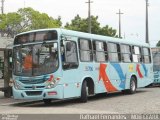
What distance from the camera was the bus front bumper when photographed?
1656 cm

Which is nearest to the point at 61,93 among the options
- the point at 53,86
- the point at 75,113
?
the point at 53,86

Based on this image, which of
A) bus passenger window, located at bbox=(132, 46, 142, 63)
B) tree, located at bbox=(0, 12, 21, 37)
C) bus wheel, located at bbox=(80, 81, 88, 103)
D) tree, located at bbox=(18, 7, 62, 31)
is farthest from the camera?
tree, located at bbox=(0, 12, 21, 37)

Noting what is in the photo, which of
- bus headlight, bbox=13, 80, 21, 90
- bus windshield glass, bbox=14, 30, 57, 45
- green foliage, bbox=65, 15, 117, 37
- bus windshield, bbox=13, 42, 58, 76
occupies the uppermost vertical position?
green foliage, bbox=65, 15, 117, 37

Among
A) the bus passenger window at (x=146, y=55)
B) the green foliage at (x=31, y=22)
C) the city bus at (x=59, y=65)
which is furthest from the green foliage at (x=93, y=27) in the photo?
the city bus at (x=59, y=65)

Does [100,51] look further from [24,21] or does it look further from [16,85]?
[24,21]

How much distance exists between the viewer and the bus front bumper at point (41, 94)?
16.6m

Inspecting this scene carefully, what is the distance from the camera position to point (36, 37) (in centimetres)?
1738

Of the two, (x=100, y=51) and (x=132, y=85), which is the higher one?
(x=100, y=51)

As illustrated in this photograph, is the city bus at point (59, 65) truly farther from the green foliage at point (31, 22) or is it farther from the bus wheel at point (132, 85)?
the green foliage at point (31, 22)

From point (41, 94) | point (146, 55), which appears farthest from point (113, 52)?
point (41, 94)

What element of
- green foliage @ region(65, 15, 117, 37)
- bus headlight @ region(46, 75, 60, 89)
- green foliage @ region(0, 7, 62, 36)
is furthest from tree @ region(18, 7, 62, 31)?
A: bus headlight @ region(46, 75, 60, 89)

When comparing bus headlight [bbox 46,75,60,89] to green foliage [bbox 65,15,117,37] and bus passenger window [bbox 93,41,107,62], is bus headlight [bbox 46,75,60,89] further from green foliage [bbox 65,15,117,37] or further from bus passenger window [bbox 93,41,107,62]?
green foliage [bbox 65,15,117,37]

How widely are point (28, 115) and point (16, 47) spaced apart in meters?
4.80

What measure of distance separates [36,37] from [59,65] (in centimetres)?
157
